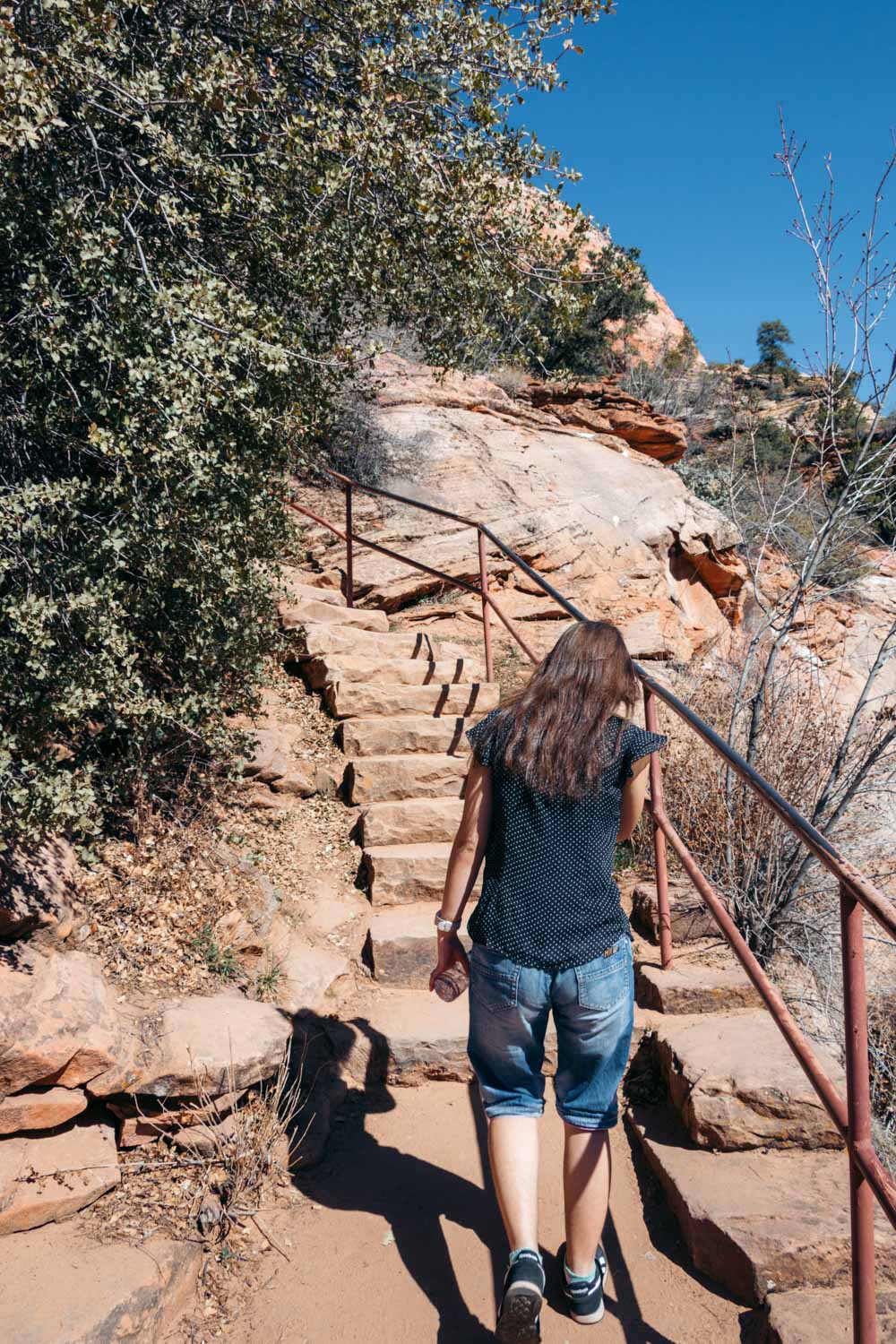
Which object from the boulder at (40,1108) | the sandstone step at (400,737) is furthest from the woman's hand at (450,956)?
the sandstone step at (400,737)

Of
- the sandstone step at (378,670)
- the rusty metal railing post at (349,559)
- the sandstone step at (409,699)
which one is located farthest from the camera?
the rusty metal railing post at (349,559)

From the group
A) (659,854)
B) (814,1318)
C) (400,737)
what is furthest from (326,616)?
(814,1318)

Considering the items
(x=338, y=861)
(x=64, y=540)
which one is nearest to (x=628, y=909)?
(x=338, y=861)

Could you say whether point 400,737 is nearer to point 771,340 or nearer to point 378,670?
point 378,670

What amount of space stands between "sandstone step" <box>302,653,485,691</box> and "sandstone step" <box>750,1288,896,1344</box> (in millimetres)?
4351

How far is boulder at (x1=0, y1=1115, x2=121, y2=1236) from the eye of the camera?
2723 millimetres

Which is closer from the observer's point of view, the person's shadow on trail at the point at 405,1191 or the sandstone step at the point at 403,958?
the person's shadow on trail at the point at 405,1191

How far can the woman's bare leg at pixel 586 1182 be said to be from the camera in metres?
2.36

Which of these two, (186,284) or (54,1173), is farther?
(186,284)

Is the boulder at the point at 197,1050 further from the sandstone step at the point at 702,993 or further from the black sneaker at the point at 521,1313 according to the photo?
the sandstone step at the point at 702,993

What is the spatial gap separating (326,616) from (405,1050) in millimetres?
4130

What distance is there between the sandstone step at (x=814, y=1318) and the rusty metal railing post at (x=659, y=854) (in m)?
1.43

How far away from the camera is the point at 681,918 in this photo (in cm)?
427

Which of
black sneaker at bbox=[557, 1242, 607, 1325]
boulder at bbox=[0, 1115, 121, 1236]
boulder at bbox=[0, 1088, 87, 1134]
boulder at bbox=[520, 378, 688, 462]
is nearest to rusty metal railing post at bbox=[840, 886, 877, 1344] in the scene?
black sneaker at bbox=[557, 1242, 607, 1325]
